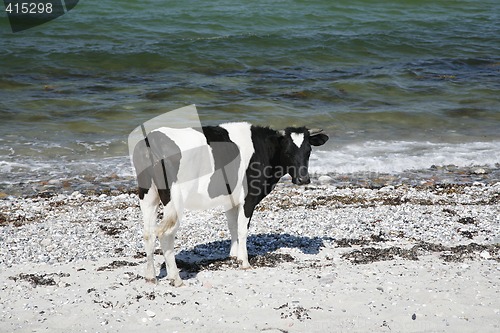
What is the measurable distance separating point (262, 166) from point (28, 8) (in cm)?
2850

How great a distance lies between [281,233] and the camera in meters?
10.8

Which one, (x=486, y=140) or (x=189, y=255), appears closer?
(x=189, y=255)

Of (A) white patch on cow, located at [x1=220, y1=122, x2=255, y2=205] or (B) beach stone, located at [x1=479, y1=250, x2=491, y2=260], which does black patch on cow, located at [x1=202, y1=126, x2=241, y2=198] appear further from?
(B) beach stone, located at [x1=479, y1=250, x2=491, y2=260]

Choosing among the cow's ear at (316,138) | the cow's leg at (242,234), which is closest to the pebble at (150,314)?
the cow's leg at (242,234)

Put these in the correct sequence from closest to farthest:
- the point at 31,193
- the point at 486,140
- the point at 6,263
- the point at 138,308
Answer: the point at 138,308
the point at 6,263
the point at 31,193
the point at 486,140

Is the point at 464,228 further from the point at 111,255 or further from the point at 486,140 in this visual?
the point at 486,140

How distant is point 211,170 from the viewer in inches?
338

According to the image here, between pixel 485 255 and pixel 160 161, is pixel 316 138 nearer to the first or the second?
pixel 160 161

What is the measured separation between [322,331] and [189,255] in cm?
306

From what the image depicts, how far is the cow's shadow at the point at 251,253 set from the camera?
30.0 ft

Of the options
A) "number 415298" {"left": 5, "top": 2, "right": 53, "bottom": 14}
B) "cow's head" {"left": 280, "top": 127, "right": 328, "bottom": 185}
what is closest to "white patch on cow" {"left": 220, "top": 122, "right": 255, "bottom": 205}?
"cow's head" {"left": 280, "top": 127, "right": 328, "bottom": 185}

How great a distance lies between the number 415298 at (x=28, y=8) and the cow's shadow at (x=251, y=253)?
26.8 metres

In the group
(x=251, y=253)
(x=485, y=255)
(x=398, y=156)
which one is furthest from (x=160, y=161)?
(x=398, y=156)

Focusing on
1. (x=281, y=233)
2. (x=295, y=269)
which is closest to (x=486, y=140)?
(x=281, y=233)
